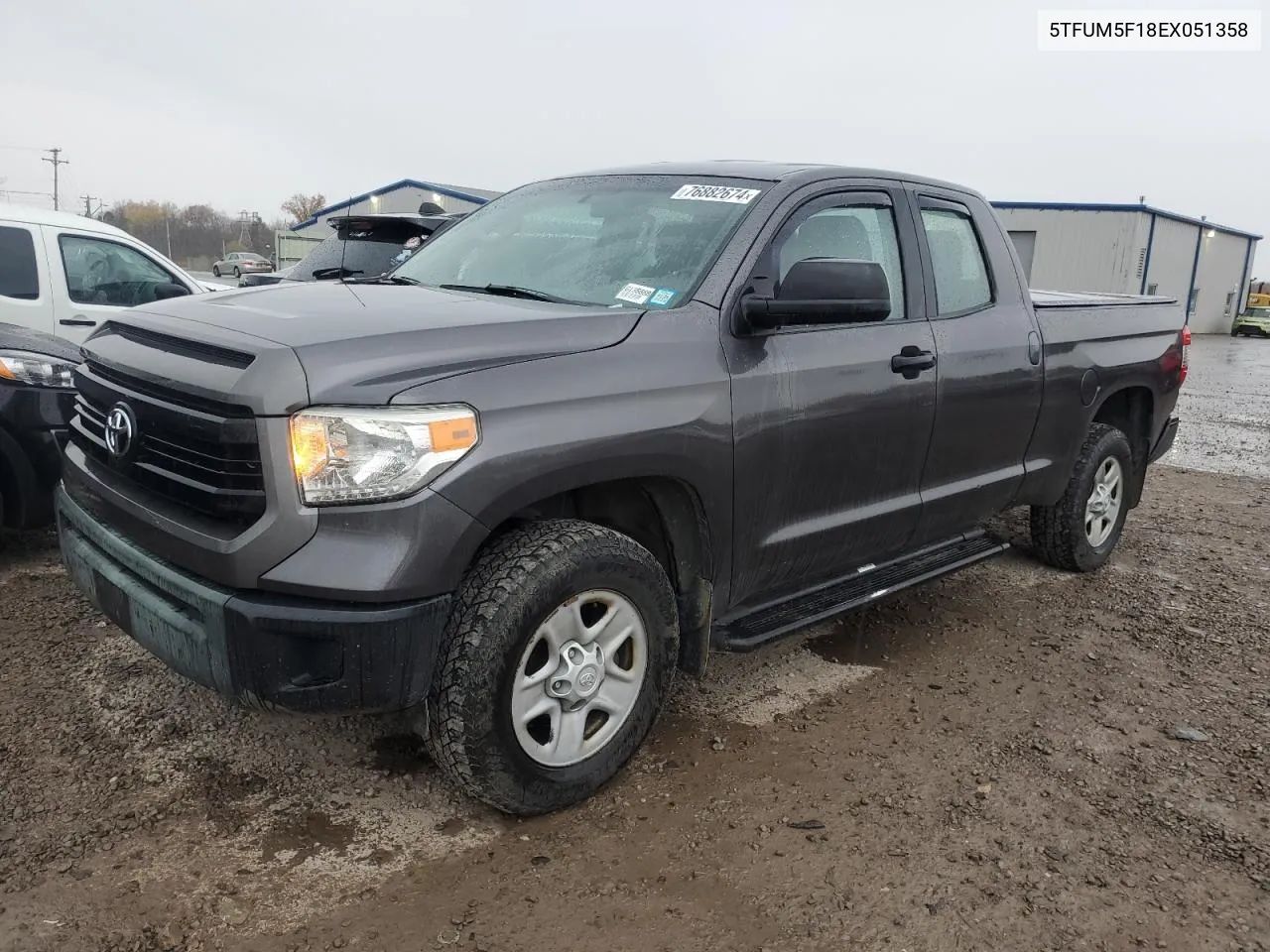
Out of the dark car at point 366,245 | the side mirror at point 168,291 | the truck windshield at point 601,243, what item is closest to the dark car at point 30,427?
the truck windshield at point 601,243

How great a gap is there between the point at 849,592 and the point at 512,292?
1620mm

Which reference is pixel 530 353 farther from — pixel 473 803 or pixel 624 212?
pixel 473 803

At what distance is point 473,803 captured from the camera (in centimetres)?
288

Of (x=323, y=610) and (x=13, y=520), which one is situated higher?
(x=323, y=610)

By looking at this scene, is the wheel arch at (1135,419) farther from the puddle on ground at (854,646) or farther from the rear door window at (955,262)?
the puddle on ground at (854,646)

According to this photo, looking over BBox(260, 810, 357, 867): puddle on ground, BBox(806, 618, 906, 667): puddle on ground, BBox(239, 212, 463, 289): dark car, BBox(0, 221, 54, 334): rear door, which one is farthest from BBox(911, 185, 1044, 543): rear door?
BBox(0, 221, 54, 334): rear door

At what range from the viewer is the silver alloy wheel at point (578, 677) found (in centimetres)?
266

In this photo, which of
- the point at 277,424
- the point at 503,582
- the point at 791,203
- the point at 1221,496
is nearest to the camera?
the point at 277,424

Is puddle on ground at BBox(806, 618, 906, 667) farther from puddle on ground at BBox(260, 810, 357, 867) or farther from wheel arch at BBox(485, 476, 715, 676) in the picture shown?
puddle on ground at BBox(260, 810, 357, 867)

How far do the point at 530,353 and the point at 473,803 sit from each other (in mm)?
1341

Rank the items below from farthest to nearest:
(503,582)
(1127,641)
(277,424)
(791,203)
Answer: (1127,641) → (791,203) → (503,582) → (277,424)

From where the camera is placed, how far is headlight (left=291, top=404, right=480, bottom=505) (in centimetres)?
232

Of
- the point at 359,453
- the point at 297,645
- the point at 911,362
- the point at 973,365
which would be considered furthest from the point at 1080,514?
the point at 297,645

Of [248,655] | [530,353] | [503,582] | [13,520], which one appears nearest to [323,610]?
[248,655]
